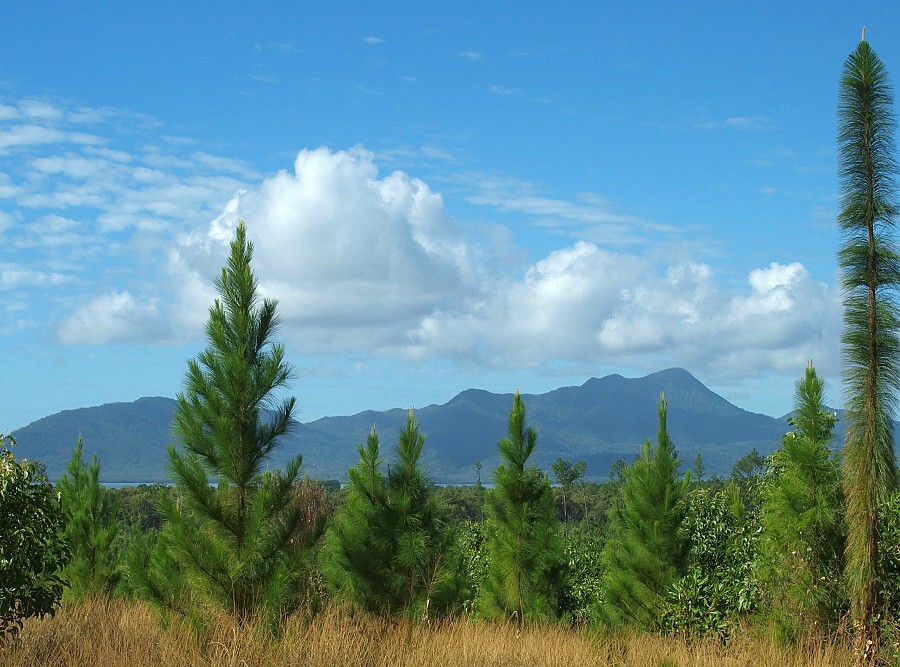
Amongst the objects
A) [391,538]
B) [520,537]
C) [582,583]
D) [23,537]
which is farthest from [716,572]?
[582,583]

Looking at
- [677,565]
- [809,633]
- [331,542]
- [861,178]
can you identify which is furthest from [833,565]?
[331,542]

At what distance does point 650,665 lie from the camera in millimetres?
8852

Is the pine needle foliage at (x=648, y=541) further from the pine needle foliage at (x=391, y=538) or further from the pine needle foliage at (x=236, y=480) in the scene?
the pine needle foliage at (x=236, y=480)

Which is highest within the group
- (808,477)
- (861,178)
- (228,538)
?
(861,178)

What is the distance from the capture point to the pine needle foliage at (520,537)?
1822 centimetres

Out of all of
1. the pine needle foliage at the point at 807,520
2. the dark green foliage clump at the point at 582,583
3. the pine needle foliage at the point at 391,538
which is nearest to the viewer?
the pine needle foliage at the point at 807,520

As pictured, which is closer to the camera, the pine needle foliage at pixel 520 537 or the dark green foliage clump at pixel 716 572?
the dark green foliage clump at pixel 716 572

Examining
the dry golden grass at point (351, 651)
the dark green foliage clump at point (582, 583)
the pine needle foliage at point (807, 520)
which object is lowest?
the dark green foliage clump at point (582, 583)

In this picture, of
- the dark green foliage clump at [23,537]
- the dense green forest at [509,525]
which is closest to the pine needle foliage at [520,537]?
the dense green forest at [509,525]

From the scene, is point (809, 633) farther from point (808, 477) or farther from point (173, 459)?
point (173, 459)

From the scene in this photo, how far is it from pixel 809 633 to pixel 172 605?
8572 mm

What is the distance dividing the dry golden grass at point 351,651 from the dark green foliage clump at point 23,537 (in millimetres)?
521

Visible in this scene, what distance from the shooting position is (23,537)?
9.59 meters

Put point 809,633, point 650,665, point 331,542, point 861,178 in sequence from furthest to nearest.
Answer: point 331,542
point 809,633
point 861,178
point 650,665
